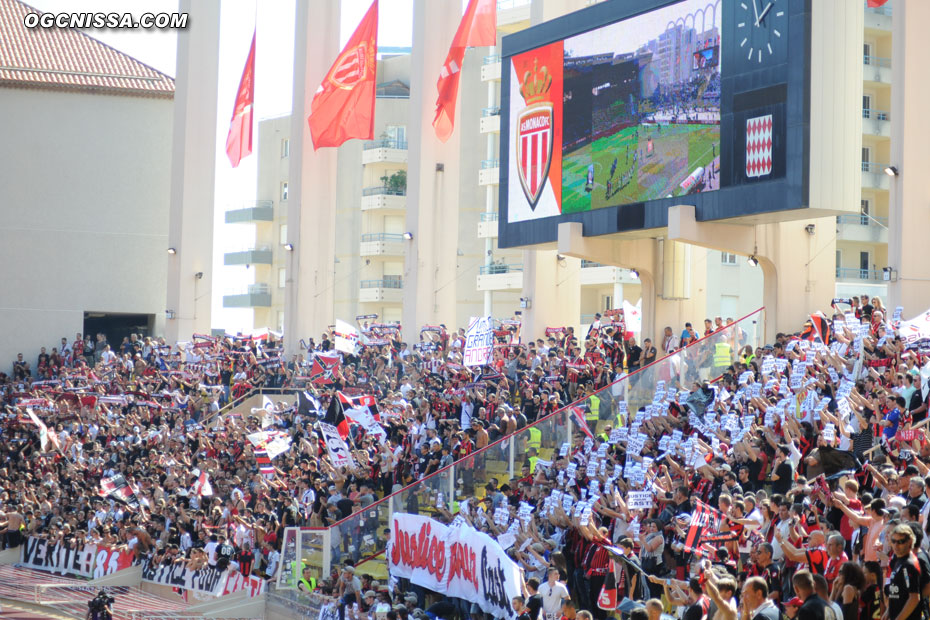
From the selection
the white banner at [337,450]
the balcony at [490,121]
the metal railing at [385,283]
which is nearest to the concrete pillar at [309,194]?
the white banner at [337,450]

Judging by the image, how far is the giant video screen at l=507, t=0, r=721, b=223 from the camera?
25.0 meters

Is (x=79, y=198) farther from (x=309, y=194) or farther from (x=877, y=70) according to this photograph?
(x=877, y=70)

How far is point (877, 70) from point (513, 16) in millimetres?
15691

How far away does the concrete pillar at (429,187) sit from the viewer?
38.8 metres

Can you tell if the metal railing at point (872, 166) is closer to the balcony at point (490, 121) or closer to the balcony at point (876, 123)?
the balcony at point (876, 123)

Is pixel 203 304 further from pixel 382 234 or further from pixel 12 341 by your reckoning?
pixel 382 234

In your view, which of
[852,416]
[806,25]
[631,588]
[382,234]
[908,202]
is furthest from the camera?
[382,234]

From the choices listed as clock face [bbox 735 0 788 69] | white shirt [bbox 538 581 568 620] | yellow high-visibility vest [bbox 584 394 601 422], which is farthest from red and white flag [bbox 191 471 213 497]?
white shirt [bbox 538 581 568 620]

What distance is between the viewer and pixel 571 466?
19.4 metres

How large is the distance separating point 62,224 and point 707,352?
37306 millimetres

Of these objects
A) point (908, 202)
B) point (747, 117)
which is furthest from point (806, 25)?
point (908, 202)

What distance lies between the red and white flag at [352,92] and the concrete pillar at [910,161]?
48.3ft

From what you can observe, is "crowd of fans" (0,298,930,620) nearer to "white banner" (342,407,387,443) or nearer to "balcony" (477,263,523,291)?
"white banner" (342,407,387,443)

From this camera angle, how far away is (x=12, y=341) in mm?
52312
